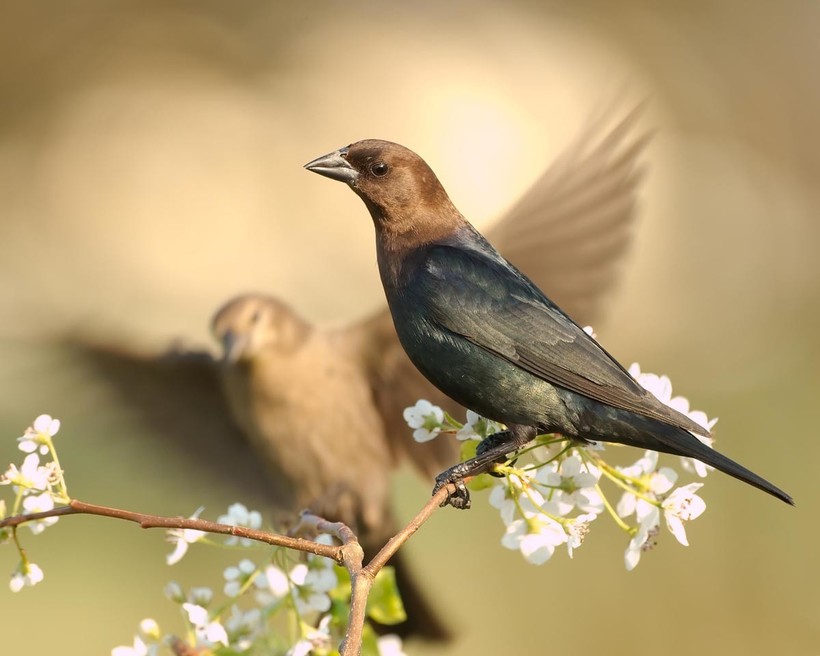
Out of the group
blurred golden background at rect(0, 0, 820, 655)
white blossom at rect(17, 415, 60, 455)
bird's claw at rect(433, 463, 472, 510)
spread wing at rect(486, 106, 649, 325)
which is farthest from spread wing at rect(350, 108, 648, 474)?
blurred golden background at rect(0, 0, 820, 655)

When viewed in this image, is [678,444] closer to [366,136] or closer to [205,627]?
[205,627]

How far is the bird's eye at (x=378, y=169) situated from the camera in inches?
47.7

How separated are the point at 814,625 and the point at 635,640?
0.45m

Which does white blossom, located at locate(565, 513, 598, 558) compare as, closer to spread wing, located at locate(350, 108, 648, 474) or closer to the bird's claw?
the bird's claw

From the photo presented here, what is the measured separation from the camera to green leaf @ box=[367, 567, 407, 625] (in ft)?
3.20

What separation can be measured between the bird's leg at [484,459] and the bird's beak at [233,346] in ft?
3.26

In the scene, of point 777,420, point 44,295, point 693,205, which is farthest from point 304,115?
point 777,420

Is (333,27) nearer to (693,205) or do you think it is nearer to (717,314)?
(693,205)

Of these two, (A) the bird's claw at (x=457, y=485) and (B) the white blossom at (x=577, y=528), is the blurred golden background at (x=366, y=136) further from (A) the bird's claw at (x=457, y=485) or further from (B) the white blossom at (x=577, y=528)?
(B) the white blossom at (x=577, y=528)

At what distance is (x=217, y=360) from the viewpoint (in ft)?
6.71

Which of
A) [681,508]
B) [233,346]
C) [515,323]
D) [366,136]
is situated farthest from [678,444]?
[366,136]

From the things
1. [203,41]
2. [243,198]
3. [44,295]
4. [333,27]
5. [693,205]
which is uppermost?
[693,205]

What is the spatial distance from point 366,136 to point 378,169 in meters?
2.72

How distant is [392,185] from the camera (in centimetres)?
121
